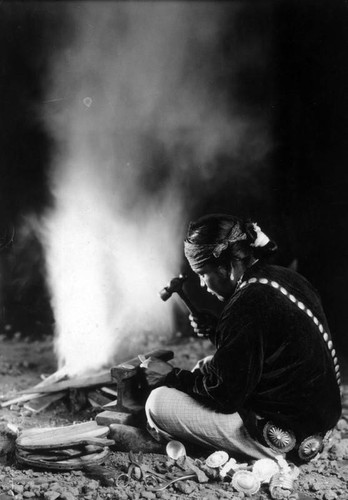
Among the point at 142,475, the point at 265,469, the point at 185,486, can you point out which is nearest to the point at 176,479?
the point at 185,486

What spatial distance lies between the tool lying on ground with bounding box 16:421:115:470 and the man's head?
1649 millimetres

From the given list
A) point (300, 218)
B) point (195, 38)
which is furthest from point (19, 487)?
point (195, 38)

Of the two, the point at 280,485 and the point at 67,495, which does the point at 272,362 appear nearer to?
the point at 280,485

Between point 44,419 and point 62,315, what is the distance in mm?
2369

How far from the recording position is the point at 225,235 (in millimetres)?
3584

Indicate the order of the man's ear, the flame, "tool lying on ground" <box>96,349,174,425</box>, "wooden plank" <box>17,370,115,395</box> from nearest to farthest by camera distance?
the man's ear
"tool lying on ground" <box>96,349,174,425</box>
"wooden plank" <box>17,370,115,395</box>
the flame

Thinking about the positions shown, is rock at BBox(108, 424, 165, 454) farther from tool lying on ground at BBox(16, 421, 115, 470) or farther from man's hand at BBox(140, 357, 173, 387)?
man's hand at BBox(140, 357, 173, 387)

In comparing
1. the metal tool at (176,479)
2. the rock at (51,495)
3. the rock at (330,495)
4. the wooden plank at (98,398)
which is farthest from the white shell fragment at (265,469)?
the wooden plank at (98,398)

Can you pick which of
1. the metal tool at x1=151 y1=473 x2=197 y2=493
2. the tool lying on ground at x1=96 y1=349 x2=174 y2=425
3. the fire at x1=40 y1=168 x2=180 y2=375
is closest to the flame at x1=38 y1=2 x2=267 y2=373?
the fire at x1=40 y1=168 x2=180 y2=375

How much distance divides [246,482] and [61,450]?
57.9 inches

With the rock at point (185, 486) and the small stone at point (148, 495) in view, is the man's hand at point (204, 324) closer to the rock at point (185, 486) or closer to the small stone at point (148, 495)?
the rock at point (185, 486)

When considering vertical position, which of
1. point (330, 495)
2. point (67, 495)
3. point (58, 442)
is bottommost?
point (330, 495)

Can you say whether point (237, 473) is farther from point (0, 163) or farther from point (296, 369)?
point (0, 163)

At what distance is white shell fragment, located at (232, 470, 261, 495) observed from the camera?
3314 millimetres
